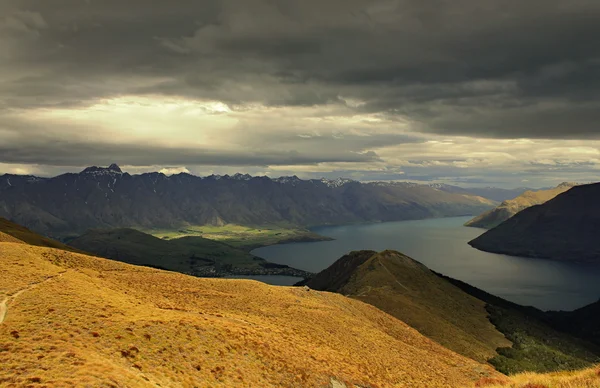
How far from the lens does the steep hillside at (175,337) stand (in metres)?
27.3

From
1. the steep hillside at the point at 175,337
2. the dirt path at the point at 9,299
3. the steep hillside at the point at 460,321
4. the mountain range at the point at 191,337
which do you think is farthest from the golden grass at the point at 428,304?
the dirt path at the point at 9,299

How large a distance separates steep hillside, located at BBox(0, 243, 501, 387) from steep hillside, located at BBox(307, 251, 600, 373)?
142ft

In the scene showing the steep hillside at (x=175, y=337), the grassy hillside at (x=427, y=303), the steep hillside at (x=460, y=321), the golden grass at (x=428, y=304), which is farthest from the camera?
→ the grassy hillside at (x=427, y=303)

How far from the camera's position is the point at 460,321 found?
142 metres

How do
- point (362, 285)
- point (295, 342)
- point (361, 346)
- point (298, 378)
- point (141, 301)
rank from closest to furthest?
point (298, 378) < point (295, 342) < point (141, 301) < point (361, 346) < point (362, 285)

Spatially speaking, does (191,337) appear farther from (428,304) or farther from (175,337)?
(428,304)

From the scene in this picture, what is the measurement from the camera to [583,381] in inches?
984

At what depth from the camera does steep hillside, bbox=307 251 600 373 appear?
104981mm

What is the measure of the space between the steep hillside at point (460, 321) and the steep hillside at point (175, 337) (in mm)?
43298

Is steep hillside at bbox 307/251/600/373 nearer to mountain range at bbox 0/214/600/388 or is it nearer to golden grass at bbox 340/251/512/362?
golden grass at bbox 340/251/512/362

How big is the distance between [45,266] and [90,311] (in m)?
21.5

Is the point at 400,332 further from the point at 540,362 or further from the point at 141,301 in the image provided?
the point at 540,362

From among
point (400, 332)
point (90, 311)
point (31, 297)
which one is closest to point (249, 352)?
point (90, 311)

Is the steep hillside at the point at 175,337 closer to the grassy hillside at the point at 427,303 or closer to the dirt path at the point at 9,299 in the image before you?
the dirt path at the point at 9,299
